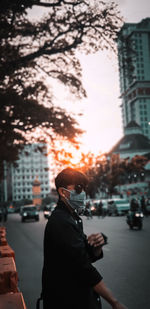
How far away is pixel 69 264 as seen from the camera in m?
2.58

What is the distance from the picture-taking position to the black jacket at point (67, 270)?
2.54 meters

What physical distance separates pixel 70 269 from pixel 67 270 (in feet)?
0.08

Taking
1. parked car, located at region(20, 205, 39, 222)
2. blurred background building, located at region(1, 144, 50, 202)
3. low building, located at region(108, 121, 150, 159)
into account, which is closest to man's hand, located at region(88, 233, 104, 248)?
parked car, located at region(20, 205, 39, 222)

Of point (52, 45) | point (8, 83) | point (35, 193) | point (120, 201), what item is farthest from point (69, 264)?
point (35, 193)

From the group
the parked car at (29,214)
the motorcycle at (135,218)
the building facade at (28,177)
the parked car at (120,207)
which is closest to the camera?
→ the motorcycle at (135,218)

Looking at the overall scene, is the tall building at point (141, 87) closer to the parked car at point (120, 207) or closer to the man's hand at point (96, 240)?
the parked car at point (120, 207)

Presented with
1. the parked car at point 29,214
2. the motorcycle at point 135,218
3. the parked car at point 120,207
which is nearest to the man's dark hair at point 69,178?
the motorcycle at point 135,218

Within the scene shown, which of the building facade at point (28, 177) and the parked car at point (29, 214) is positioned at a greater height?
the building facade at point (28, 177)

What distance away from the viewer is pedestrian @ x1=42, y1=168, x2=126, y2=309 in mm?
2543

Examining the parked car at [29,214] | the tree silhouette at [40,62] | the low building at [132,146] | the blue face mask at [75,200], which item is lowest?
the parked car at [29,214]

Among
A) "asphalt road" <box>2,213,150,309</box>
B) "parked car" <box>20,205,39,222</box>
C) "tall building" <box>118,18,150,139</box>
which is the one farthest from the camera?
"tall building" <box>118,18,150,139</box>

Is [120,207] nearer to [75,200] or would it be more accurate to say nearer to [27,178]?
[75,200]

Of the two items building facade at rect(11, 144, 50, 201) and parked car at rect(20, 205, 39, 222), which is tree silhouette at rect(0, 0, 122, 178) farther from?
building facade at rect(11, 144, 50, 201)

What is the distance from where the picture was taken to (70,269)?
2580 millimetres
